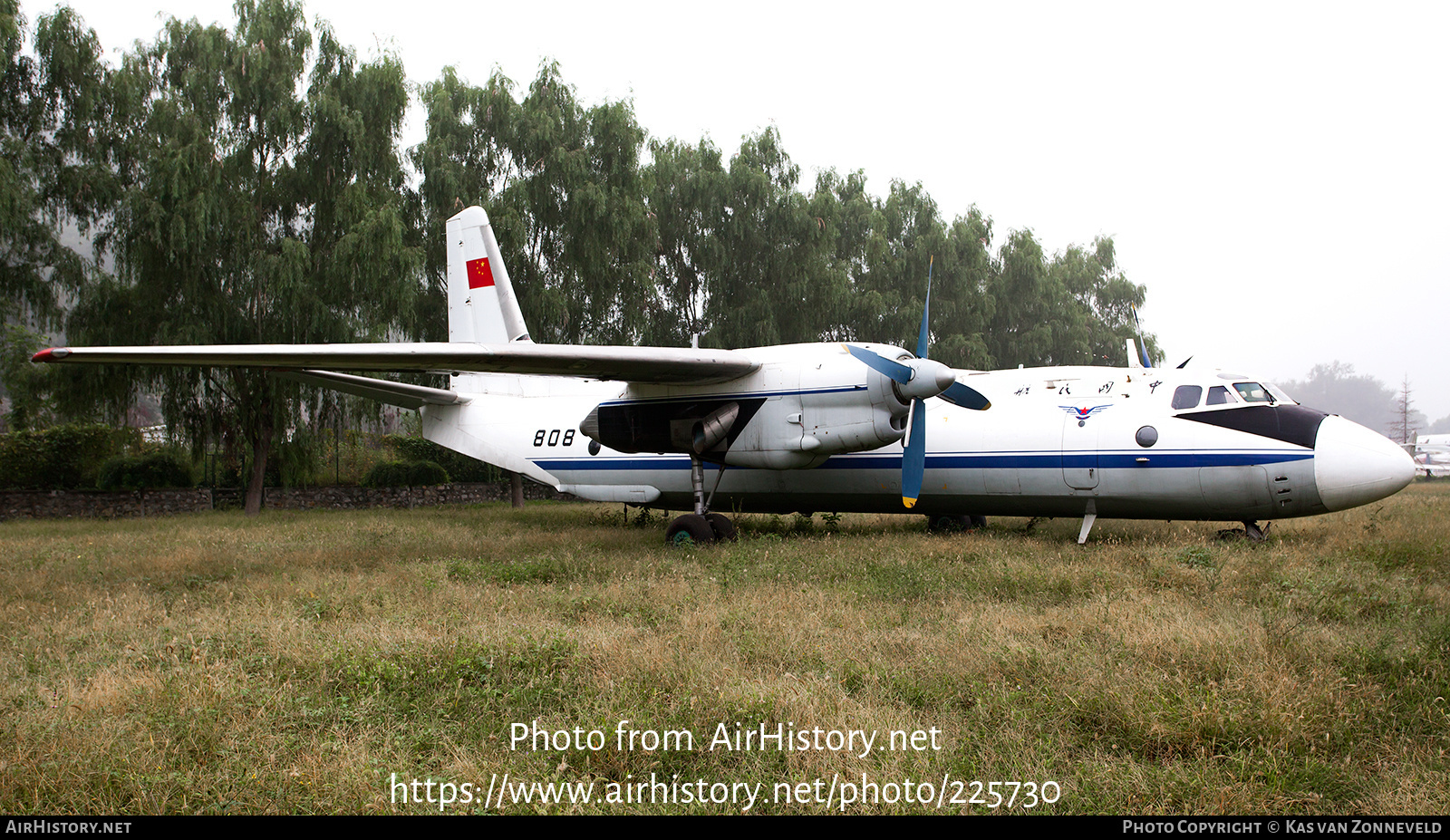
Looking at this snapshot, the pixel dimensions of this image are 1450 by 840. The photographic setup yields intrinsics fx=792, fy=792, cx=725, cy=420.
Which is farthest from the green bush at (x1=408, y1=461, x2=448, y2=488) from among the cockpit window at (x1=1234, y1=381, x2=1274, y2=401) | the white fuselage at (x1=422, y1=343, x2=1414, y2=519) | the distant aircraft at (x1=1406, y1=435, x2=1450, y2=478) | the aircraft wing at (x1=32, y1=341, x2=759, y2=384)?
the distant aircraft at (x1=1406, y1=435, x2=1450, y2=478)

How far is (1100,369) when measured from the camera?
41.8ft

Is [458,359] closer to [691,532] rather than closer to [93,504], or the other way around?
[691,532]

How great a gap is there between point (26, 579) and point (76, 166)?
1589 centimetres

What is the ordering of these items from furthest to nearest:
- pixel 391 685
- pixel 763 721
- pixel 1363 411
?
pixel 1363 411, pixel 391 685, pixel 763 721

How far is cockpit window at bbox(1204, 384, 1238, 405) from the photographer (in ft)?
37.1

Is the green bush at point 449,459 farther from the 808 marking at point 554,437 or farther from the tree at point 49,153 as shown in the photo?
the 808 marking at point 554,437

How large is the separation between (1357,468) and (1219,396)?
5.98 ft

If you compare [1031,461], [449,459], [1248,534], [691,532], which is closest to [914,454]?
[1031,461]

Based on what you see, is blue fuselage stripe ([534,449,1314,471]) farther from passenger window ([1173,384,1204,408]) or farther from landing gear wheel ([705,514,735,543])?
landing gear wheel ([705,514,735,543])

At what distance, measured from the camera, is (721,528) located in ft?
43.8

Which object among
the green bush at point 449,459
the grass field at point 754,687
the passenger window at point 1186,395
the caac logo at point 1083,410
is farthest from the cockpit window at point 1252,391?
the green bush at point 449,459

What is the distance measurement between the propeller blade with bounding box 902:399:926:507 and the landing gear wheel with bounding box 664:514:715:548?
3248mm

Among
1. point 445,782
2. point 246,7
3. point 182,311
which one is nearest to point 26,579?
→ point 445,782

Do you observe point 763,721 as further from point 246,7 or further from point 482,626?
point 246,7
